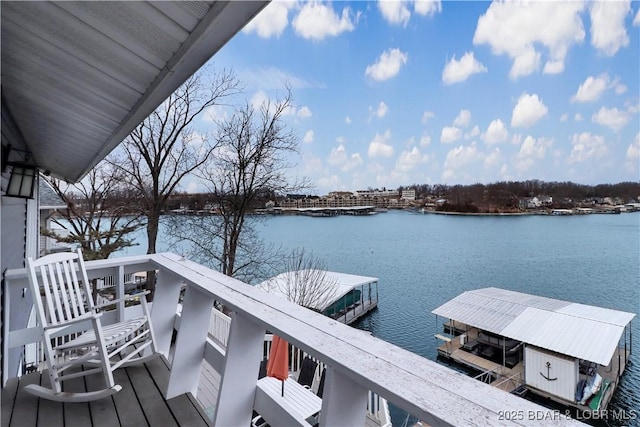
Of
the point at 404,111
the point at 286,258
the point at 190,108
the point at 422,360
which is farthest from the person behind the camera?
the point at 404,111

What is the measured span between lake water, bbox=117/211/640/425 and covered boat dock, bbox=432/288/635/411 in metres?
0.57

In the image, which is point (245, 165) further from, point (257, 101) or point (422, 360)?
point (422, 360)

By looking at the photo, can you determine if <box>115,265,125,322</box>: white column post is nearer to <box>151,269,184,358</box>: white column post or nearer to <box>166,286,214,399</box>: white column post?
<box>151,269,184,358</box>: white column post

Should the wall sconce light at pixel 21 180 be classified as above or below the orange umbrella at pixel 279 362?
above

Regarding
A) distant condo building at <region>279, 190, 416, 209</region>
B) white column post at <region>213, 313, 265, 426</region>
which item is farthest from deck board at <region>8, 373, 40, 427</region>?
distant condo building at <region>279, 190, 416, 209</region>

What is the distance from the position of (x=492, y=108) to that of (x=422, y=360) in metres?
33.3

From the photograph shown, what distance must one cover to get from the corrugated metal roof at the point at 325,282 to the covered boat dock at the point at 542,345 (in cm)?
356

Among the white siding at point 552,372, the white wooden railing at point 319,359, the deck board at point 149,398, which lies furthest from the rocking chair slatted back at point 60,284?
the white siding at point 552,372

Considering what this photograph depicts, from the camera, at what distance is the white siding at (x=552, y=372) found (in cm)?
881

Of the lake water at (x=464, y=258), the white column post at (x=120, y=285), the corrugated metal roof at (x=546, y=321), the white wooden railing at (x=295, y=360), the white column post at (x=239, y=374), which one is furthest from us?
the lake water at (x=464, y=258)

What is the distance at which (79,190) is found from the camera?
1034 centimetres

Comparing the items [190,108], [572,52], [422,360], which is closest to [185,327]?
[422,360]

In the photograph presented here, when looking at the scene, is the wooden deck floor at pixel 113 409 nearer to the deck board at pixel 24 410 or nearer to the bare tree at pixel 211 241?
the deck board at pixel 24 410

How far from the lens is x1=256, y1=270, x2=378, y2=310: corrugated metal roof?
11.3 metres
